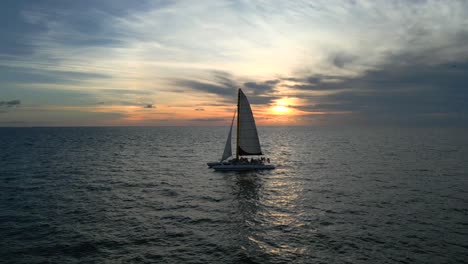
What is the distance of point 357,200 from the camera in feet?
128

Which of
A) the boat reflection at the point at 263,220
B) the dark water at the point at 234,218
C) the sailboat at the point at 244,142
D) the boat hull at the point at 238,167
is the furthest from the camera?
the sailboat at the point at 244,142

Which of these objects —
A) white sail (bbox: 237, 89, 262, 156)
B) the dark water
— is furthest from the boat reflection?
white sail (bbox: 237, 89, 262, 156)

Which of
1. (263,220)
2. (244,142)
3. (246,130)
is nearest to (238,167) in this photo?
(244,142)

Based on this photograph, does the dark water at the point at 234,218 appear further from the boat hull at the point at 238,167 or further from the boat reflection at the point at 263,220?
the boat hull at the point at 238,167

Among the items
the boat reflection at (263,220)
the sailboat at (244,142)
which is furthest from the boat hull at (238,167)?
the boat reflection at (263,220)

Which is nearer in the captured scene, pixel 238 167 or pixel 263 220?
pixel 263 220

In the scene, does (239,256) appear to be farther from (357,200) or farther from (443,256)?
(357,200)

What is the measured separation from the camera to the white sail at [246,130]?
59.3 meters

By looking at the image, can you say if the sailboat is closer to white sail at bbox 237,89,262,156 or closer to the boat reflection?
white sail at bbox 237,89,262,156

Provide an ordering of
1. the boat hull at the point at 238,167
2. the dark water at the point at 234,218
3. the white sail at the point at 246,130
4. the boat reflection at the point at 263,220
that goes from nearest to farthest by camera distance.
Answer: the dark water at the point at 234,218 < the boat reflection at the point at 263,220 < the boat hull at the point at 238,167 < the white sail at the point at 246,130

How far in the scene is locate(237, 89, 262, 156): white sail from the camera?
195ft

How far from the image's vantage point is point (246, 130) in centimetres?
6041

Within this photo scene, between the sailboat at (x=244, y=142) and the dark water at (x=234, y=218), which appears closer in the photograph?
the dark water at (x=234, y=218)

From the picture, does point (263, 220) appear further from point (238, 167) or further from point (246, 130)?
point (246, 130)
